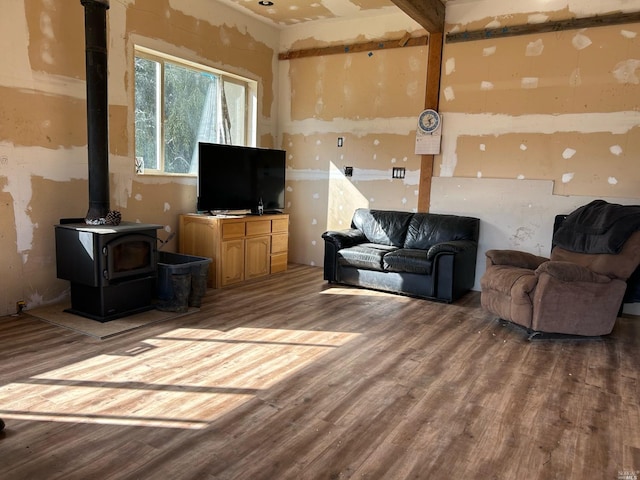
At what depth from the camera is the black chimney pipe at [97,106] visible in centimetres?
373

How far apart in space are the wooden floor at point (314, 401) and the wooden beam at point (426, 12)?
3.07 m

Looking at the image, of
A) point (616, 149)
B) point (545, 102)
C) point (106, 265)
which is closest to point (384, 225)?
point (545, 102)

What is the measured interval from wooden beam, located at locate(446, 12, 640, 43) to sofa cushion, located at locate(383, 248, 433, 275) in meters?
2.49

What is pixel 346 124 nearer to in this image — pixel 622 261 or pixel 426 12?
pixel 426 12

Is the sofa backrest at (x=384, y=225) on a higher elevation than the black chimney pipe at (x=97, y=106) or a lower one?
lower

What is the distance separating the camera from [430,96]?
540 cm

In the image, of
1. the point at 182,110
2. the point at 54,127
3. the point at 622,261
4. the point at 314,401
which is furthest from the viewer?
the point at 182,110

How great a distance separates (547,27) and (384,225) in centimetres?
269

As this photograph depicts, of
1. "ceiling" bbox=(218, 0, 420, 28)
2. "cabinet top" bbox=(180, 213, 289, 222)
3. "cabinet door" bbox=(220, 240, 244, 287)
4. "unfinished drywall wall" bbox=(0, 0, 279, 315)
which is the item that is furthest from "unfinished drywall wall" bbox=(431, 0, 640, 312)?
"unfinished drywall wall" bbox=(0, 0, 279, 315)

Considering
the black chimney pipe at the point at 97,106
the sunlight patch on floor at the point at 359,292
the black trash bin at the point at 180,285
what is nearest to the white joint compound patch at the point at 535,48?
the sunlight patch on floor at the point at 359,292

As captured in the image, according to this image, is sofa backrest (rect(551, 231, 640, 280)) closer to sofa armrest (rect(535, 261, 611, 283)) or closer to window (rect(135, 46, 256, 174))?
sofa armrest (rect(535, 261, 611, 283))

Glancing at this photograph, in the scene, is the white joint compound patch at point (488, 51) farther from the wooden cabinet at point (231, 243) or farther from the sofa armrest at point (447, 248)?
the wooden cabinet at point (231, 243)

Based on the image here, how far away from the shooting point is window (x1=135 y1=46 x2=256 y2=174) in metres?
4.81

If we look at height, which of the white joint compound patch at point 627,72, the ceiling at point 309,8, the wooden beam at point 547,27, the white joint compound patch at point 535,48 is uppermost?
the ceiling at point 309,8
